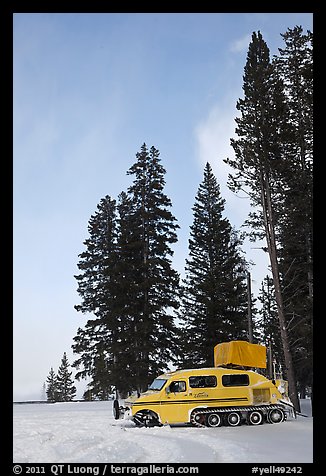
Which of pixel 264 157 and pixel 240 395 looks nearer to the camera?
pixel 240 395

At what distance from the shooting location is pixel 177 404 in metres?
13.9

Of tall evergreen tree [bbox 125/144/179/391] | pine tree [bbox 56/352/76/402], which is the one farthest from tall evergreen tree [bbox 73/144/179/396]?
pine tree [bbox 56/352/76/402]

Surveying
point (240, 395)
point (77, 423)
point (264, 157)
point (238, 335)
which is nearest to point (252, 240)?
point (264, 157)

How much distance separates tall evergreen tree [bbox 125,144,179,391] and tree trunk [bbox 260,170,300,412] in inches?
292

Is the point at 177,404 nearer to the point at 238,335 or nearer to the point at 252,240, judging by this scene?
the point at 252,240

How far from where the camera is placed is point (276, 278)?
18391 millimetres

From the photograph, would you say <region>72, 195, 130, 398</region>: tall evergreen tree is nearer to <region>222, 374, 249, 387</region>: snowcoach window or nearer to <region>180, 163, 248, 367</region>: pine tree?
<region>180, 163, 248, 367</region>: pine tree

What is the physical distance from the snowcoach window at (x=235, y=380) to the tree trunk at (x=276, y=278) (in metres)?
3.54

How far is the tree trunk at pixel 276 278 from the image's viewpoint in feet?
57.2

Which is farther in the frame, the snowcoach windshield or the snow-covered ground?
the snowcoach windshield

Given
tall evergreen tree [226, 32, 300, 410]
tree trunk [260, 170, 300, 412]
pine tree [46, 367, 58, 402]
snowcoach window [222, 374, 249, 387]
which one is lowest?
pine tree [46, 367, 58, 402]

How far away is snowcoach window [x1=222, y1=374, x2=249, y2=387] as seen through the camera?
14.4m

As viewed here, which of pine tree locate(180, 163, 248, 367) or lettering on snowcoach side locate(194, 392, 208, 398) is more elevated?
pine tree locate(180, 163, 248, 367)
